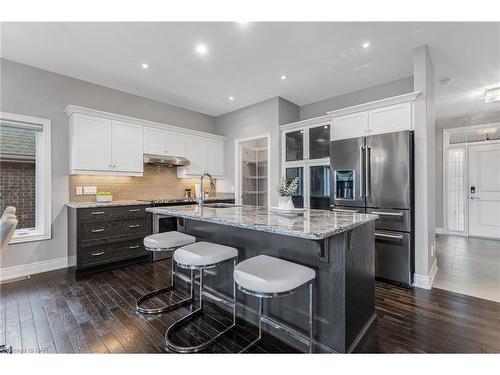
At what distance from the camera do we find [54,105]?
3.65 metres

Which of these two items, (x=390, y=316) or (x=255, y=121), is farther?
(x=255, y=121)

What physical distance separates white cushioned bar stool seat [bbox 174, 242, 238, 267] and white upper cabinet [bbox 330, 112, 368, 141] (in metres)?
2.52

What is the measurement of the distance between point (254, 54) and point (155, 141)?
2420 mm

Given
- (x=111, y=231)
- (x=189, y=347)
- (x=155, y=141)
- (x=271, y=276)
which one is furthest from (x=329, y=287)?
(x=155, y=141)

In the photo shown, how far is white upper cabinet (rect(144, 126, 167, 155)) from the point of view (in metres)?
4.38

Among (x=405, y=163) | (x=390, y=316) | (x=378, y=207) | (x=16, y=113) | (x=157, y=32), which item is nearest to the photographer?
(x=390, y=316)

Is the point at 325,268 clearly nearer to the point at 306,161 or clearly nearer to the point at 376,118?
the point at 376,118

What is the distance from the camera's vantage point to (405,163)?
9.57 feet

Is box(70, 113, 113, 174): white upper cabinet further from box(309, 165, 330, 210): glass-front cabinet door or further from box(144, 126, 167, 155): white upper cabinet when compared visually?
box(309, 165, 330, 210): glass-front cabinet door

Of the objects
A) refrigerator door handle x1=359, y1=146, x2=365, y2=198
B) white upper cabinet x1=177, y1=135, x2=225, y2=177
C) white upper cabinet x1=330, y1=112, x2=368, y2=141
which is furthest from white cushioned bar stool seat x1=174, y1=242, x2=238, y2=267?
white upper cabinet x1=177, y1=135, x2=225, y2=177
